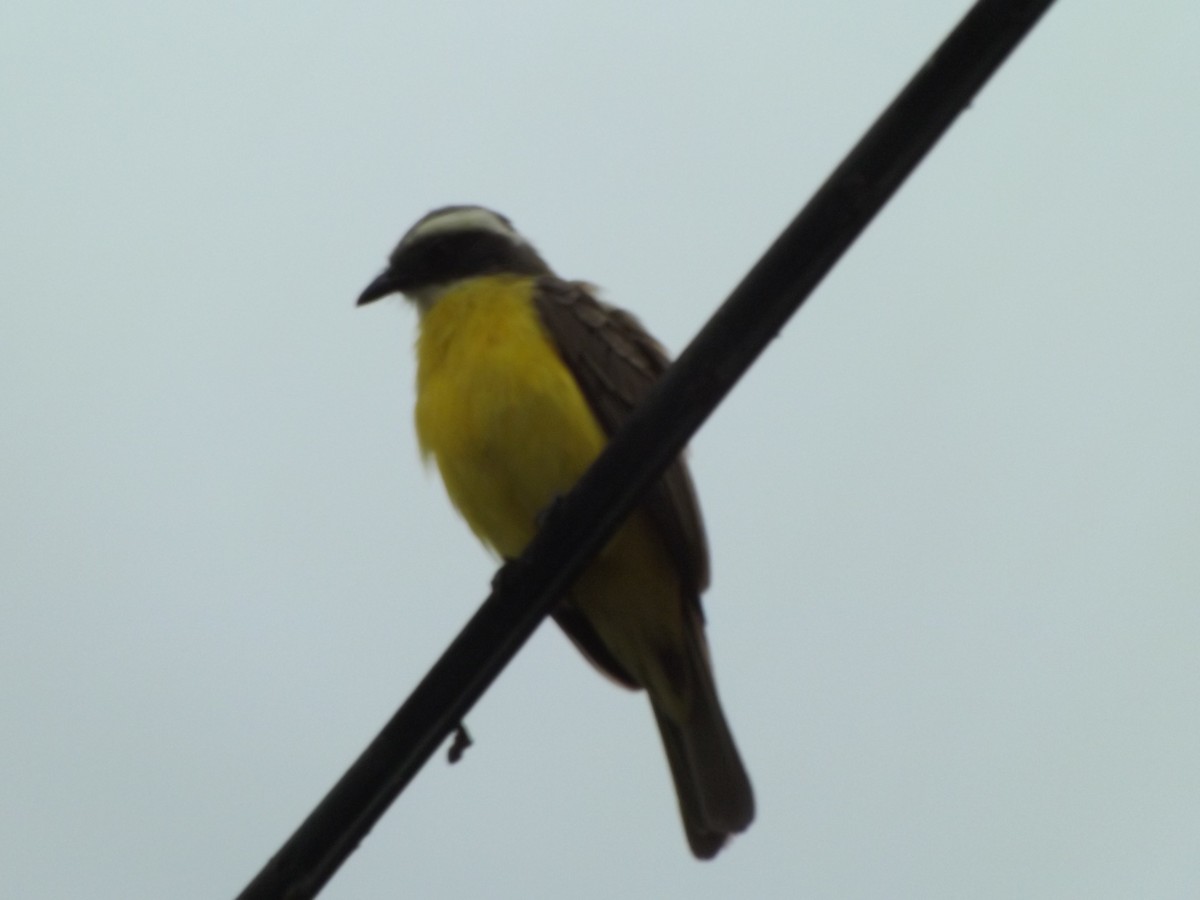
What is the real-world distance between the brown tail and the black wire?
8.61 feet

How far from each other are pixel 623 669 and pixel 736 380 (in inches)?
134

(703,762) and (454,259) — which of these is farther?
(454,259)

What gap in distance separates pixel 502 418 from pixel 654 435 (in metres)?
2.37

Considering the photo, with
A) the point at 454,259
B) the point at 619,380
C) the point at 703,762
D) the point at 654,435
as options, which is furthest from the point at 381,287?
the point at 654,435

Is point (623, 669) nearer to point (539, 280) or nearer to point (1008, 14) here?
point (539, 280)

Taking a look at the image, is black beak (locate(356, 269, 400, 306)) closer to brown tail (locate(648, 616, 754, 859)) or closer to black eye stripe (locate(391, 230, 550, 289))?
black eye stripe (locate(391, 230, 550, 289))

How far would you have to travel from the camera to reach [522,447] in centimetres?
586

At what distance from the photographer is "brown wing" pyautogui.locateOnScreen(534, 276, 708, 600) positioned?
599cm

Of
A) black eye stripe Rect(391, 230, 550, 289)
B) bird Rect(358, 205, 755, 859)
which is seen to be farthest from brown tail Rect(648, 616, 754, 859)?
black eye stripe Rect(391, 230, 550, 289)

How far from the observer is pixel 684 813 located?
639 centimetres

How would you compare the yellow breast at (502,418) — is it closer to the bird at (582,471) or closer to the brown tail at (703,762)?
the bird at (582,471)

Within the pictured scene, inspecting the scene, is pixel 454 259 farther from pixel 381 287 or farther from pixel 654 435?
pixel 654 435

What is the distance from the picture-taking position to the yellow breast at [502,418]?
5.85 m

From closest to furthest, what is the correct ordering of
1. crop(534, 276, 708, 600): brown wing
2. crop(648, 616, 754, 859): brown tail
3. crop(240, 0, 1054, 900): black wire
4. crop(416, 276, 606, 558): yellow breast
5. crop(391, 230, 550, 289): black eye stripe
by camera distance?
1. crop(240, 0, 1054, 900): black wire
2. crop(416, 276, 606, 558): yellow breast
3. crop(534, 276, 708, 600): brown wing
4. crop(648, 616, 754, 859): brown tail
5. crop(391, 230, 550, 289): black eye stripe
